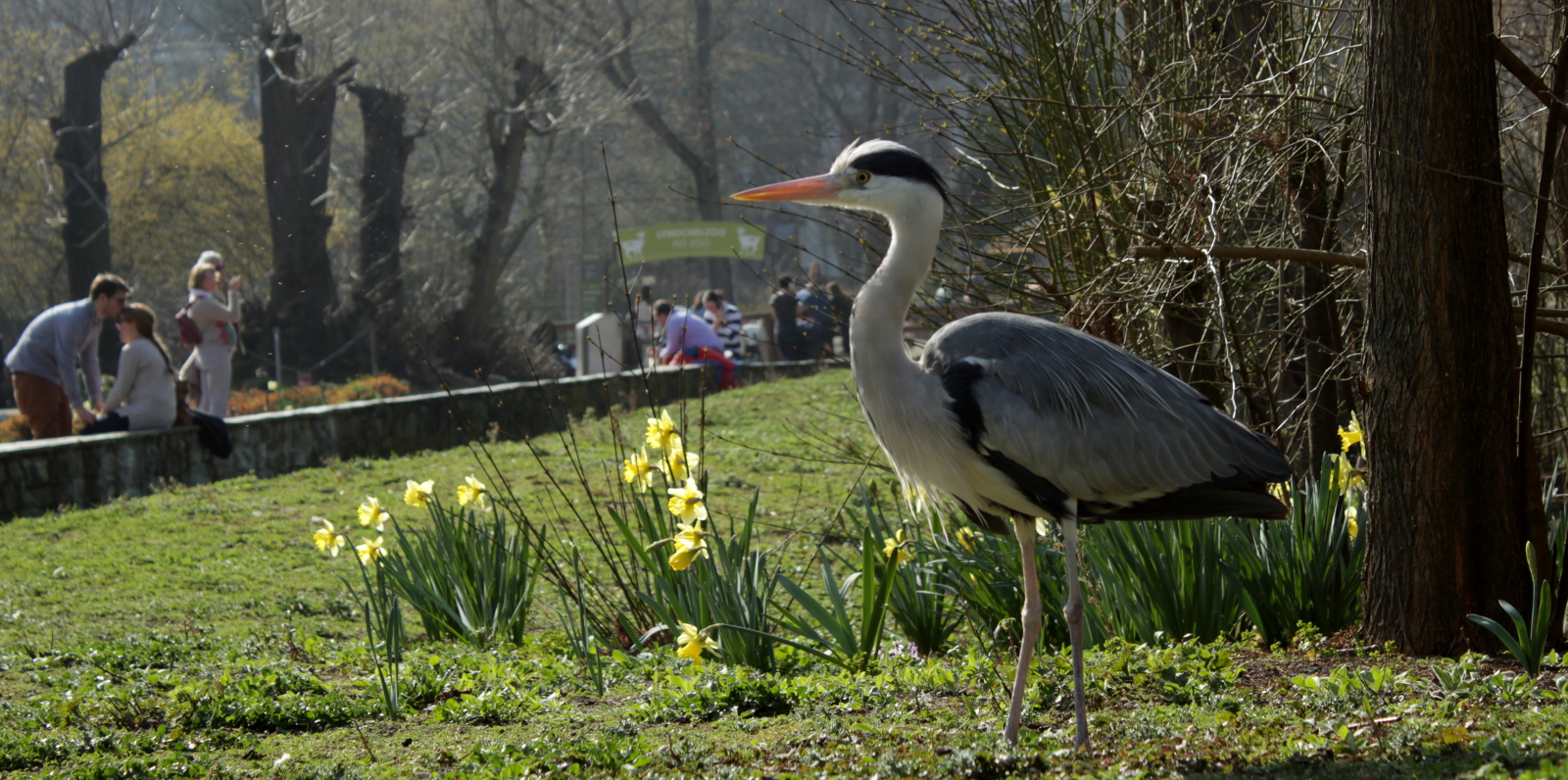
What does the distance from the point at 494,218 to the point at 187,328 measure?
13133 millimetres

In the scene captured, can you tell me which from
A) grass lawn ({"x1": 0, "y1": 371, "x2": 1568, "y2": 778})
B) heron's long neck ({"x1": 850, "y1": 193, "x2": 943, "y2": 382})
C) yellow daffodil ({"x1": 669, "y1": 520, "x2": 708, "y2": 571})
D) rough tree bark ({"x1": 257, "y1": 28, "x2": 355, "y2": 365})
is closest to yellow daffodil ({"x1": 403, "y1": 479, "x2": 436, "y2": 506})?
grass lawn ({"x1": 0, "y1": 371, "x2": 1568, "y2": 778})

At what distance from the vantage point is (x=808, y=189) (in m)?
3.93

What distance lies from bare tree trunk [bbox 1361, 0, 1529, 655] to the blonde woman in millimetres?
10745

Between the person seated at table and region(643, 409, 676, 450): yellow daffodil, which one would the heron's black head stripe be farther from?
the person seated at table

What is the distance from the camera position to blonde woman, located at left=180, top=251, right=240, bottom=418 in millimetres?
12070

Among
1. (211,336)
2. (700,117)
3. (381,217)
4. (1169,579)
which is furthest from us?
(700,117)

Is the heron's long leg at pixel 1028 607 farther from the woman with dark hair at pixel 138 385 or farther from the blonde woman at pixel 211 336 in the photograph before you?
the blonde woman at pixel 211 336

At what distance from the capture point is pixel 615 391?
16.7 m

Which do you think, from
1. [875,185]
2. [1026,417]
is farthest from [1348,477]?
[875,185]

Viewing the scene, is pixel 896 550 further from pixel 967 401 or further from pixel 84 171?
pixel 84 171

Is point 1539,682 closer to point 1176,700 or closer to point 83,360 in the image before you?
point 1176,700

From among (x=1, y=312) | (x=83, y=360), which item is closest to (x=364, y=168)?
(x=1, y=312)

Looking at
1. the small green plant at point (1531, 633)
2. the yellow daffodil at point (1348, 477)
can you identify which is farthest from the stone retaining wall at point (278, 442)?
the small green plant at point (1531, 633)

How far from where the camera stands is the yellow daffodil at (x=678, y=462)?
509 centimetres
